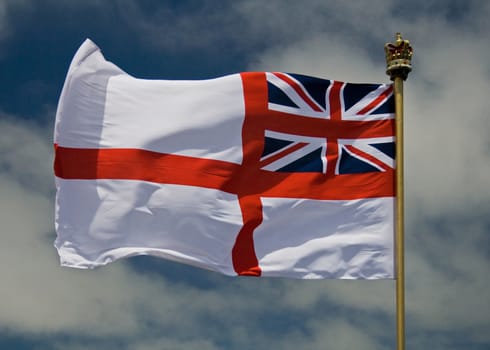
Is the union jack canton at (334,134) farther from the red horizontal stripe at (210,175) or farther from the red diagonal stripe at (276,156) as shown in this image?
the red horizontal stripe at (210,175)

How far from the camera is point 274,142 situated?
22.7 m

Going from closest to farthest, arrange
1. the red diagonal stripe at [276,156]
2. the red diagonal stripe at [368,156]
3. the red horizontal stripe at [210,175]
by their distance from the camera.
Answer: the red horizontal stripe at [210,175]
the red diagonal stripe at [368,156]
the red diagonal stripe at [276,156]

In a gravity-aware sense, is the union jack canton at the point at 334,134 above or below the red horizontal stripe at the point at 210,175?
above

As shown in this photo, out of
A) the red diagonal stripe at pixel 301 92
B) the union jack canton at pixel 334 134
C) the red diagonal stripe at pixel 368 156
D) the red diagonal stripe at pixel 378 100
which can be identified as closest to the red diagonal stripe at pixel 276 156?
the union jack canton at pixel 334 134

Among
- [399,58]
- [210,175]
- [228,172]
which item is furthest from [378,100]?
[210,175]

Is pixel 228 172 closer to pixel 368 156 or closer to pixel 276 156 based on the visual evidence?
pixel 276 156

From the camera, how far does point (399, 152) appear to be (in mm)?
21016

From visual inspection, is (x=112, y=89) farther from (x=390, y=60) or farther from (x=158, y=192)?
(x=390, y=60)

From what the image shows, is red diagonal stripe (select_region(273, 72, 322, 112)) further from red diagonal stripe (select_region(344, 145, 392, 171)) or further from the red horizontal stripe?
the red horizontal stripe

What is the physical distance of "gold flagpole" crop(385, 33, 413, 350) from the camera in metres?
19.2

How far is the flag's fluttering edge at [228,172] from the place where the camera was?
2150 cm

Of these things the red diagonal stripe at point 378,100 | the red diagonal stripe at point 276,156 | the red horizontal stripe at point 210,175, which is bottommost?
the red horizontal stripe at point 210,175

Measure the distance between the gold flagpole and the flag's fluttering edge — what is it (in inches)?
30.2

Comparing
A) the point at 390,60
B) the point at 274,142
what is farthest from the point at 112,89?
the point at 390,60
